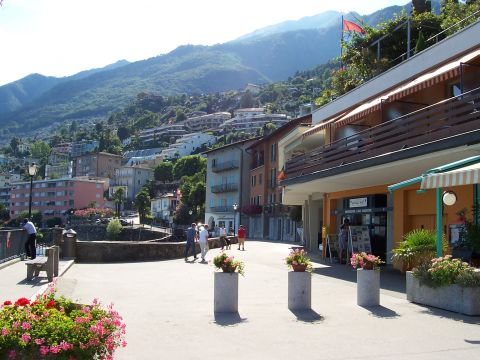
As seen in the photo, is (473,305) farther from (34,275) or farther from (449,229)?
(34,275)

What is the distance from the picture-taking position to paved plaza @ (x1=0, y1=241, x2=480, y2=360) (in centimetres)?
700

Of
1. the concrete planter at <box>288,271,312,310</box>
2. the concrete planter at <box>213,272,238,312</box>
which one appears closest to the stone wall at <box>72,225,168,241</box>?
the concrete planter at <box>288,271,312,310</box>

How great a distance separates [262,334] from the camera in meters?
8.13

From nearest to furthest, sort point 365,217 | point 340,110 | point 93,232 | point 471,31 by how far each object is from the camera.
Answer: point 471,31 → point 365,217 → point 340,110 → point 93,232

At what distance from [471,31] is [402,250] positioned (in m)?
9.59

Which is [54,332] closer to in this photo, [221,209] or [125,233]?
[221,209]

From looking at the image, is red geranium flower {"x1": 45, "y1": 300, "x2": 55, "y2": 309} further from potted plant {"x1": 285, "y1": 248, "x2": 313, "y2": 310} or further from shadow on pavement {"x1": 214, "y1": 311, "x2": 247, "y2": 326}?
potted plant {"x1": 285, "y1": 248, "x2": 313, "y2": 310}

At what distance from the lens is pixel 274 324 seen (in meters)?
8.95

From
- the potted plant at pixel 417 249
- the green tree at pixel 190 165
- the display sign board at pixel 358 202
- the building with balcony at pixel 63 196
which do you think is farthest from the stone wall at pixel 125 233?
the potted plant at pixel 417 249

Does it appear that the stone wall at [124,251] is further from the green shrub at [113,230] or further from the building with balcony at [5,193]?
the building with balcony at [5,193]

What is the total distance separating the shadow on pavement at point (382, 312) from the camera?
31.4 feet

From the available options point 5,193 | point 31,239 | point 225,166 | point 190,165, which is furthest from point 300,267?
point 5,193

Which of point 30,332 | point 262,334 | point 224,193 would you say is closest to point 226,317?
point 262,334

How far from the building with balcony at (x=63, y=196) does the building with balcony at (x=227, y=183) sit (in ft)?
228
